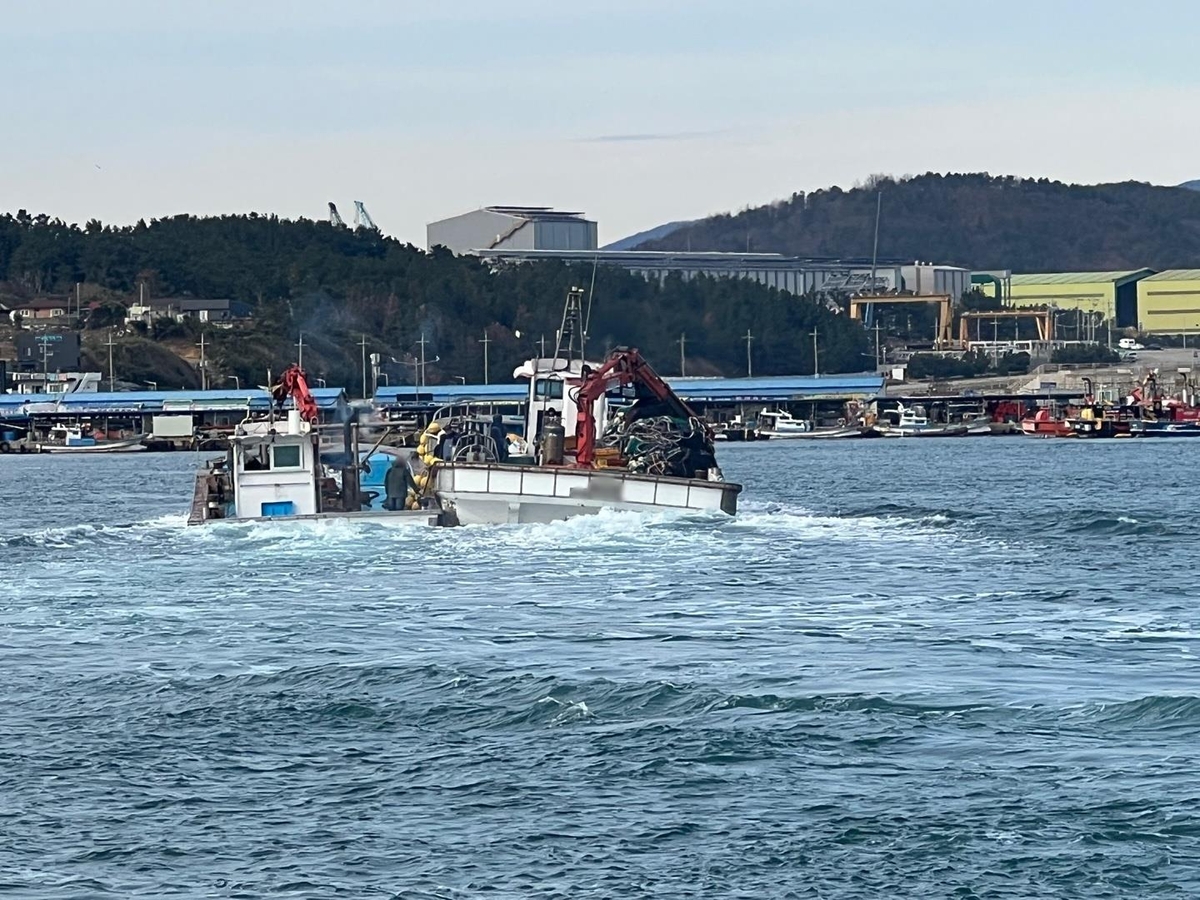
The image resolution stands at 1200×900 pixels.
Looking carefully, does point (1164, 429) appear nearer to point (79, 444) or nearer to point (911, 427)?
point (911, 427)

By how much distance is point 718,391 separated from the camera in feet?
545

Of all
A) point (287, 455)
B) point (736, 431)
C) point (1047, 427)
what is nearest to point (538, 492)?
point (287, 455)

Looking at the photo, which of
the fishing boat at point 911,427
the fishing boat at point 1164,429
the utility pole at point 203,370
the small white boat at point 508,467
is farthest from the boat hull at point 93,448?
the small white boat at point 508,467

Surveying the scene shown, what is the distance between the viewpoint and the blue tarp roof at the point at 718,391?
155750 mm

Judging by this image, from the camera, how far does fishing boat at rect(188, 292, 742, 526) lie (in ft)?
154

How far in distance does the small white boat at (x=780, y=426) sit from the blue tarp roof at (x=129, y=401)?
119 feet

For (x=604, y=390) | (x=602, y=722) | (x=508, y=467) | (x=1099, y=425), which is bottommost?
(x=602, y=722)

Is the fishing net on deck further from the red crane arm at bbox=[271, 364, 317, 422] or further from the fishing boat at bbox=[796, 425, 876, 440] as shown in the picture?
the fishing boat at bbox=[796, 425, 876, 440]

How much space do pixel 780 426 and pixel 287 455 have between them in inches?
4803

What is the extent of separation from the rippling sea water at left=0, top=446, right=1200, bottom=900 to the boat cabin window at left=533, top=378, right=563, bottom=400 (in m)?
14.1

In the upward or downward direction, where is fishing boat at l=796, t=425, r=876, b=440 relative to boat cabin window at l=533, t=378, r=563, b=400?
downward

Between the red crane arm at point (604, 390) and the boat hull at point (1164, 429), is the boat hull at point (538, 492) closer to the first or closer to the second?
the red crane arm at point (604, 390)

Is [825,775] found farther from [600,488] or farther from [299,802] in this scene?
[600,488]

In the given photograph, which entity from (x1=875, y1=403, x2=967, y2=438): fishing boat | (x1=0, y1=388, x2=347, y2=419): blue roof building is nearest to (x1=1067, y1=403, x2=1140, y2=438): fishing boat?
(x1=875, y1=403, x2=967, y2=438): fishing boat
